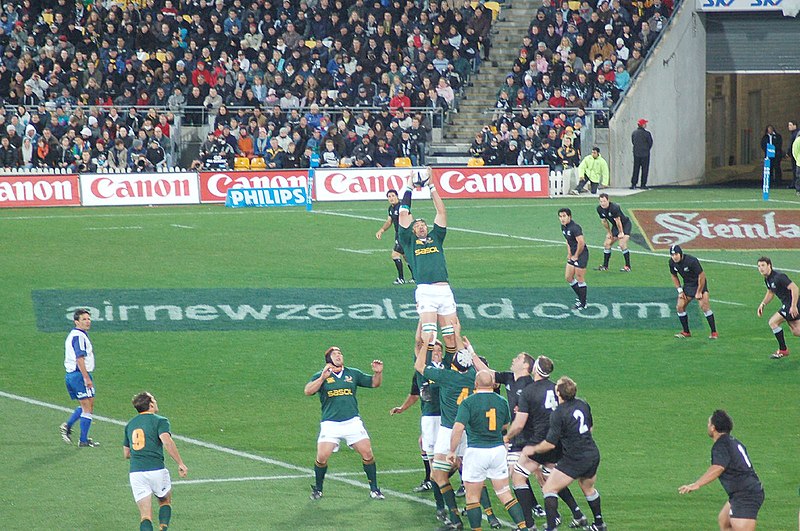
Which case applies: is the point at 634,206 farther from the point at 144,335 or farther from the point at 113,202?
the point at 144,335

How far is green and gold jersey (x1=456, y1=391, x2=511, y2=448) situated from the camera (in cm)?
1260

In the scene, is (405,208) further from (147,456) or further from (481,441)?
(147,456)

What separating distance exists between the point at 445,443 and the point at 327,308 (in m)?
12.5

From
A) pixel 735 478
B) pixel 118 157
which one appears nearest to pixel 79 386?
pixel 735 478

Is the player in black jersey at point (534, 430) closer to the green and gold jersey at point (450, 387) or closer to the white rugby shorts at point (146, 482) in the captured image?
the green and gold jersey at point (450, 387)

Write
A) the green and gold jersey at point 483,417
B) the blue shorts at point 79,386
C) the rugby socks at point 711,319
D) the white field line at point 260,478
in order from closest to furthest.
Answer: the green and gold jersey at point 483,417, the white field line at point 260,478, the blue shorts at point 79,386, the rugby socks at point 711,319

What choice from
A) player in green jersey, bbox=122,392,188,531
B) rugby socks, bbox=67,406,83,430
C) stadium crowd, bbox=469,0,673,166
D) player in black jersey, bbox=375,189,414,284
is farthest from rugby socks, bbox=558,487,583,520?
stadium crowd, bbox=469,0,673,166

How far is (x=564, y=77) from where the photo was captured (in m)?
43.7

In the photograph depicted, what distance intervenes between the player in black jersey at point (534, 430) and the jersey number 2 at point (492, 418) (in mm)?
436

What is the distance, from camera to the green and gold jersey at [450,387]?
44.6 ft

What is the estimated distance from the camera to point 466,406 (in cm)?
1261

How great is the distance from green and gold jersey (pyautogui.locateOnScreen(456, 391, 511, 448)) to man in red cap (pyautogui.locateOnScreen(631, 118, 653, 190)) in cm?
3098

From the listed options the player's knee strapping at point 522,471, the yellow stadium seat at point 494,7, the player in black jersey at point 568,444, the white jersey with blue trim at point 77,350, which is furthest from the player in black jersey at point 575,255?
the yellow stadium seat at point 494,7

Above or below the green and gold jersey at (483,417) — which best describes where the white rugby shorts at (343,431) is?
below
